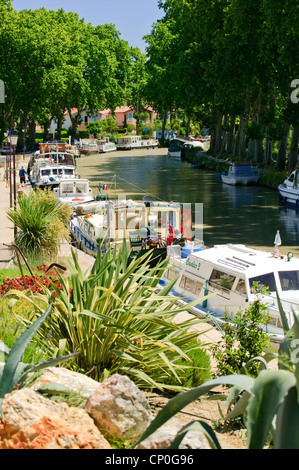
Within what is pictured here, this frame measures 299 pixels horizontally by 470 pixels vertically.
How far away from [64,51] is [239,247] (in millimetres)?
65310

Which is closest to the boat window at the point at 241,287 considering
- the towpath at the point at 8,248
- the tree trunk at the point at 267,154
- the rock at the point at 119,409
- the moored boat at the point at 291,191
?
the towpath at the point at 8,248

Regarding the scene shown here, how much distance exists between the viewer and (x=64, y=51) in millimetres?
77438

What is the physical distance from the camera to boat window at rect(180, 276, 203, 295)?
54.3 feet

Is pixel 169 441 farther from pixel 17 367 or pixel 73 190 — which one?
pixel 73 190

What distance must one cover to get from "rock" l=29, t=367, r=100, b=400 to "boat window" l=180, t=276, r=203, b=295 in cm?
1078

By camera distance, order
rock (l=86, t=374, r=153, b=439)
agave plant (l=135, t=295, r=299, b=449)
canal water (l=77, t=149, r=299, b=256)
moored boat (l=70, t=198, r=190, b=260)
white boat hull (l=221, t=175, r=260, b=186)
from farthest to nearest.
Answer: white boat hull (l=221, t=175, r=260, b=186) < canal water (l=77, t=149, r=299, b=256) < moored boat (l=70, t=198, r=190, b=260) < rock (l=86, t=374, r=153, b=439) < agave plant (l=135, t=295, r=299, b=449)

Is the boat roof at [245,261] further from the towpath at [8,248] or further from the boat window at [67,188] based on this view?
the boat window at [67,188]

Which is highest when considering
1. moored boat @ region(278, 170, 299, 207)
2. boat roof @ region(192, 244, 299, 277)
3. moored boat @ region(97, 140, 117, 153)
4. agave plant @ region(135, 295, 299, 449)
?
moored boat @ region(97, 140, 117, 153)

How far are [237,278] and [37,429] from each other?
11.0 meters

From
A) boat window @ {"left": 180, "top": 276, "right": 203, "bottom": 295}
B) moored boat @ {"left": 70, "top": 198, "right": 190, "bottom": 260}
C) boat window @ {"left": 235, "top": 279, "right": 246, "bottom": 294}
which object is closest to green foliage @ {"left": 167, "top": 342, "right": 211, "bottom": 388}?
boat window @ {"left": 235, "top": 279, "right": 246, "bottom": 294}

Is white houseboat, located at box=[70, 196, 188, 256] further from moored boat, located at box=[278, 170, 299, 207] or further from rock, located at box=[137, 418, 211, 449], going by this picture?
rock, located at box=[137, 418, 211, 449]

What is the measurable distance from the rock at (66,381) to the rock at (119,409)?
0.33m

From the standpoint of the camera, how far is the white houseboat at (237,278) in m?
14.5

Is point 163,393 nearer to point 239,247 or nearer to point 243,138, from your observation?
point 239,247
